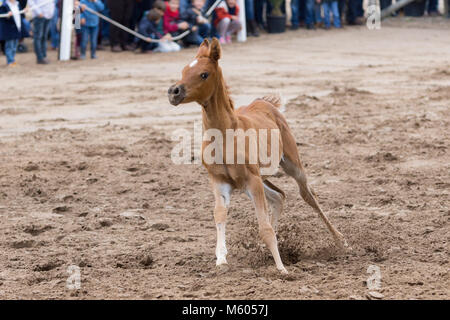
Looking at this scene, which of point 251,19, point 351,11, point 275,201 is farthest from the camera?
point 351,11

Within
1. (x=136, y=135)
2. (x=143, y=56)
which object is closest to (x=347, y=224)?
(x=136, y=135)

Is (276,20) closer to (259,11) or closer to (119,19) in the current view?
(259,11)

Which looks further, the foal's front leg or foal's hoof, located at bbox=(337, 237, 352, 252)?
foal's hoof, located at bbox=(337, 237, 352, 252)

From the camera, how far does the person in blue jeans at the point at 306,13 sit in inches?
827

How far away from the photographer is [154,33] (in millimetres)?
17531

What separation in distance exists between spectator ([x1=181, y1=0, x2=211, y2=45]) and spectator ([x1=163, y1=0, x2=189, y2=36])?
146 millimetres

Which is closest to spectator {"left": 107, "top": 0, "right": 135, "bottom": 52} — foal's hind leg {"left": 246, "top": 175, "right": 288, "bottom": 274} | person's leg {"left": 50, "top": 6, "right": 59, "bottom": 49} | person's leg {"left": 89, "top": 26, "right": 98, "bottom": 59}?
person's leg {"left": 89, "top": 26, "right": 98, "bottom": 59}

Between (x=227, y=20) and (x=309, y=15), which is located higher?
(x=227, y=20)

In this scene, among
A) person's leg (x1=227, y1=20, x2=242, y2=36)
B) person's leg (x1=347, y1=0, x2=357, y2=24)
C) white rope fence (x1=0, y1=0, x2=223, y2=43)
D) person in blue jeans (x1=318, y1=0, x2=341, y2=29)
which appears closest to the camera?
white rope fence (x1=0, y1=0, x2=223, y2=43)

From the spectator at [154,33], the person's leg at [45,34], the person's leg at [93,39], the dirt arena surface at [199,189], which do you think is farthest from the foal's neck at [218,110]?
→ the spectator at [154,33]

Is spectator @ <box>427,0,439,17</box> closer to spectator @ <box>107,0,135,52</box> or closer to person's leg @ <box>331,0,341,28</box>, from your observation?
person's leg @ <box>331,0,341,28</box>

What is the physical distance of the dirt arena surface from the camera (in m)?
5.48

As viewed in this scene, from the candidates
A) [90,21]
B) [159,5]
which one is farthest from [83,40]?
[159,5]

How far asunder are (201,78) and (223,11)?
13.9m
